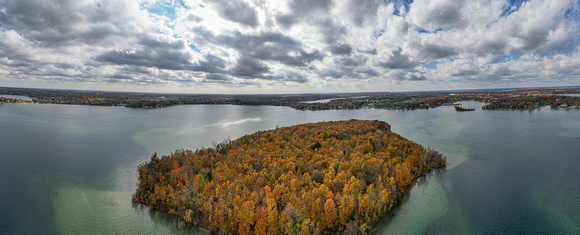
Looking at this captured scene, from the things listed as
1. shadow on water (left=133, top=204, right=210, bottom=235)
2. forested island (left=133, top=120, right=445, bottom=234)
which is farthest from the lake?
forested island (left=133, top=120, right=445, bottom=234)

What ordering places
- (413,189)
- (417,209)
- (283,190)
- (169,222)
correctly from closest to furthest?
(169,222) < (283,190) < (417,209) < (413,189)

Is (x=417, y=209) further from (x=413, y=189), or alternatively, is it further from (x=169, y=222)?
(x=169, y=222)

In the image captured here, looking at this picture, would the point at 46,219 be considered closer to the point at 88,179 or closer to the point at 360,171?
the point at 88,179

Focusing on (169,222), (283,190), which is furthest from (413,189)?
(169,222)

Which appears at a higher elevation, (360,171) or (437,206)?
(360,171)

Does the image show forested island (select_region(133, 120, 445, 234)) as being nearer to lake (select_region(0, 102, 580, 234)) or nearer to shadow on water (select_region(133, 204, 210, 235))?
shadow on water (select_region(133, 204, 210, 235))

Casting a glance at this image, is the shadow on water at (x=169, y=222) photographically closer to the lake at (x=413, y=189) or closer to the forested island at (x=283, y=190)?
the lake at (x=413, y=189)

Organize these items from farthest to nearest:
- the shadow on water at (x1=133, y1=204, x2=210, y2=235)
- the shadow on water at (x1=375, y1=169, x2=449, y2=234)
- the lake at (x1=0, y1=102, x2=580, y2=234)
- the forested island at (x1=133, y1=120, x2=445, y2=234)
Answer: the lake at (x1=0, y1=102, x2=580, y2=234) → the shadow on water at (x1=375, y1=169, x2=449, y2=234) → the shadow on water at (x1=133, y1=204, x2=210, y2=235) → the forested island at (x1=133, y1=120, x2=445, y2=234)

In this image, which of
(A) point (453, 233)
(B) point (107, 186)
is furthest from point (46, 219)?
(A) point (453, 233)

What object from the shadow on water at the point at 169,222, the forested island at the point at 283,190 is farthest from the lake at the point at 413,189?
the forested island at the point at 283,190
